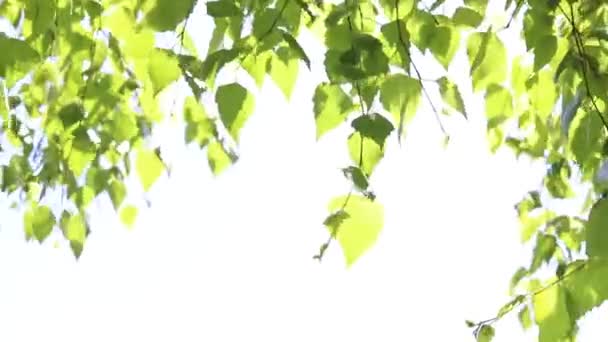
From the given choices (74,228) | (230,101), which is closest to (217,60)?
(230,101)

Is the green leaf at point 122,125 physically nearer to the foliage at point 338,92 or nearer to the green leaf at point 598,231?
the foliage at point 338,92

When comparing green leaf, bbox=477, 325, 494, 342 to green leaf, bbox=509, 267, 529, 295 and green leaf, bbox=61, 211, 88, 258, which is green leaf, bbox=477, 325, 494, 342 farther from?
green leaf, bbox=61, 211, 88, 258

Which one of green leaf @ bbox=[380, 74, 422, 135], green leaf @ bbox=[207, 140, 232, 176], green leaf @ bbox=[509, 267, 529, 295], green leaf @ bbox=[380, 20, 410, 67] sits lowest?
green leaf @ bbox=[380, 74, 422, 135]

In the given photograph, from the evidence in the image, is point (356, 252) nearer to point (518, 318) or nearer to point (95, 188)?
point (518, 318)

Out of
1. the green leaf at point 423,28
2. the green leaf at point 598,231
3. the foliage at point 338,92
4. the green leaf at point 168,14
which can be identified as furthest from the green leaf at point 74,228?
the green leaf at point 598,231

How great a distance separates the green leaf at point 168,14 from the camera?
3.90ft

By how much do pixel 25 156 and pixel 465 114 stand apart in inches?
47.0

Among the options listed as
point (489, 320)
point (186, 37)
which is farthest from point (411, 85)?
point (186, 37)

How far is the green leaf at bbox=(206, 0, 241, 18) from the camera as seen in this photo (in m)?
1.20

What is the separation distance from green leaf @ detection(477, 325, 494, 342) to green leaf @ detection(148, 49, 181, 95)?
56 centimetres

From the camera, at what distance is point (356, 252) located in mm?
1037

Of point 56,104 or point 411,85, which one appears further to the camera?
point 56,104

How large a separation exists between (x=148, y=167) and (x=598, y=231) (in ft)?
3.38

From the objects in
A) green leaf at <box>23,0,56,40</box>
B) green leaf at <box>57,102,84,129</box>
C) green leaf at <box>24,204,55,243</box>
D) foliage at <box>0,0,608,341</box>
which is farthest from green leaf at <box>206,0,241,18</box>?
green leaf at <box>24,204,55,243</box>
